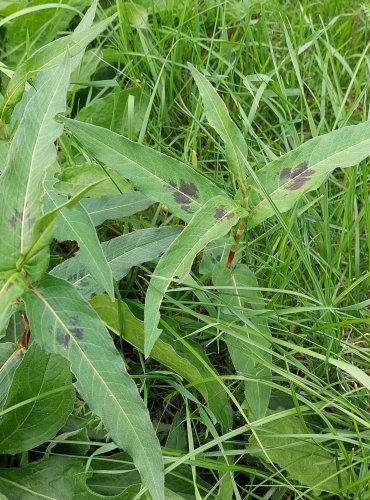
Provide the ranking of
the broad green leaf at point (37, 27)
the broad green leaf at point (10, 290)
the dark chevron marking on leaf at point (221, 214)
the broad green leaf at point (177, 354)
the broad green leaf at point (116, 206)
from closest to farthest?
the broad green leaf at point (10, 290) → the dark chevron marking on leaf at point (221, 214) → the broad green leaf at point (177, 354) → the broad green leaf at point (116, 206) → the broad green leaf at point (37, 27)

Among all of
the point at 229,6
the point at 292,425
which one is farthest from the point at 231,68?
the point at 292,425

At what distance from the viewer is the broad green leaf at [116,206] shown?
5.42ft

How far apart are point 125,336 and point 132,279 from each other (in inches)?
8.1

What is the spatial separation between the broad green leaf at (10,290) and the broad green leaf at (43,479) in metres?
0.48

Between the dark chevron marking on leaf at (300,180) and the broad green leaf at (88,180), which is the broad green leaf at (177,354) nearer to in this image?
the broad green leaf at (88,180)

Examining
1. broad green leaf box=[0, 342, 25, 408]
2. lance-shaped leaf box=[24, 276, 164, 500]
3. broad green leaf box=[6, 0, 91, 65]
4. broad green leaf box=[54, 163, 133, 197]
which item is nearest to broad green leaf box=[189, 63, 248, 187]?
broad green leaf box=[54, 163, 133, 197]

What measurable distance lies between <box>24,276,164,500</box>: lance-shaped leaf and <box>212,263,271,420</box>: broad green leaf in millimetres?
327

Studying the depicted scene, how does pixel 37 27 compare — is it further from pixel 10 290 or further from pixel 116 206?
pixel 10 290

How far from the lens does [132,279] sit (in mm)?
1794

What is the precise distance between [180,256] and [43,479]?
594 mm

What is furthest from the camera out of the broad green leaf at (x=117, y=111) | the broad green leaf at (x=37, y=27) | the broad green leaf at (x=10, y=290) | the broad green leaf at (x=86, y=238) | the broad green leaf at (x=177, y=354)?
the broad green leaf at (x=37, y=27)

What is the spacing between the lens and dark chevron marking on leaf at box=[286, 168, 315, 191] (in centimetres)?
149

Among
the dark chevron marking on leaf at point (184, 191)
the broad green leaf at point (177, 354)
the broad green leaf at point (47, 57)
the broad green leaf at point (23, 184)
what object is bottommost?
the broad green leaf at point (177, 354)

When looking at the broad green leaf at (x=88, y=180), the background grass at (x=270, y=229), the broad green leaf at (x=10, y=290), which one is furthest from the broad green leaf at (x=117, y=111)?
the broad green leaf at (x=10, y=290)
